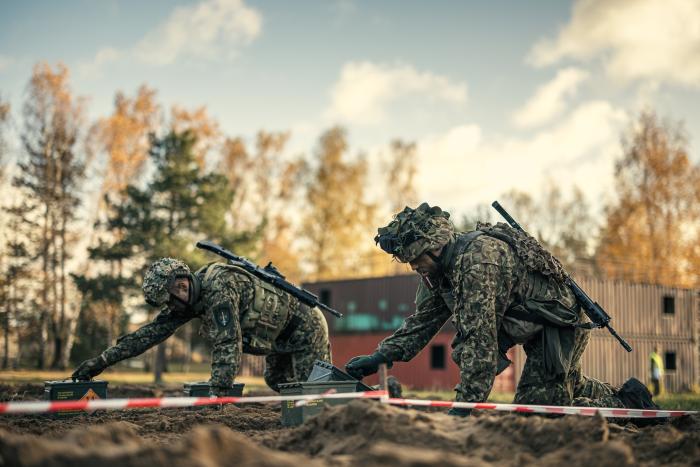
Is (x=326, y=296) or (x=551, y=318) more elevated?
(x=326, y=296)

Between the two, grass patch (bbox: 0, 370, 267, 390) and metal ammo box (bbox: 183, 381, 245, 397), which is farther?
grass patch (bbox: 0, 370, 267, 390)

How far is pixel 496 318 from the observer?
6328mm

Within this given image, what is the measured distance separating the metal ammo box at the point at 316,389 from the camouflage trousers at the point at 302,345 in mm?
1896

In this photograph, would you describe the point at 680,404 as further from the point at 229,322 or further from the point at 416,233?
the point at 229,322

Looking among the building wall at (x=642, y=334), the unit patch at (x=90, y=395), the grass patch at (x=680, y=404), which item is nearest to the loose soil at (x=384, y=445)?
the unit patch at (x=90, y=395)

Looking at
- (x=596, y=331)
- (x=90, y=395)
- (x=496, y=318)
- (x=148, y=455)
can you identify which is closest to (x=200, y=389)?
(x=90, y=395)

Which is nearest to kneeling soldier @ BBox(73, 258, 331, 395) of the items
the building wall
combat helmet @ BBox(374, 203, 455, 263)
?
combat helmet @ BBox(374, 203, 455, 263)

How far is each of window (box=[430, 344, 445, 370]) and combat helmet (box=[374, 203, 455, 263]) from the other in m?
20.4

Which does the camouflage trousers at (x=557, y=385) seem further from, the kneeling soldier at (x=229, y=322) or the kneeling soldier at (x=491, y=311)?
the kneeling soldier at (x=229, y=322)

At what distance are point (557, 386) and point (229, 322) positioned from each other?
329cm

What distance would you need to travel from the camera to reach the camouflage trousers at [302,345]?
A: 27.8 ft

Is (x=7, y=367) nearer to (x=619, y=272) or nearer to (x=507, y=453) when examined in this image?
A: (x=619, y=272)

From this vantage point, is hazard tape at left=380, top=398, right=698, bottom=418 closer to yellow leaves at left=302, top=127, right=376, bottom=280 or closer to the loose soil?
the loose soil

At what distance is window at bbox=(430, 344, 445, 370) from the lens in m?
26.3
